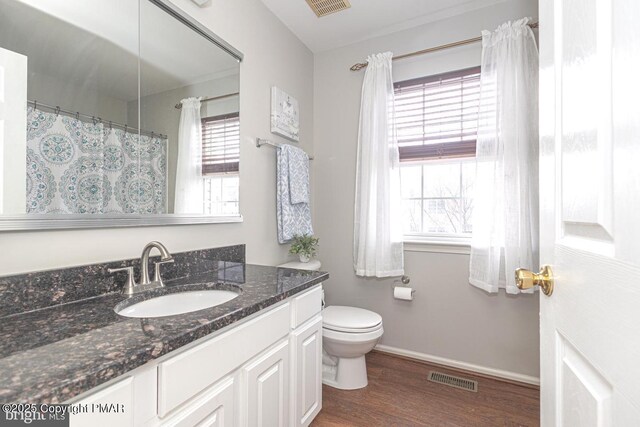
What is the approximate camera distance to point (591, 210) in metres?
0.51

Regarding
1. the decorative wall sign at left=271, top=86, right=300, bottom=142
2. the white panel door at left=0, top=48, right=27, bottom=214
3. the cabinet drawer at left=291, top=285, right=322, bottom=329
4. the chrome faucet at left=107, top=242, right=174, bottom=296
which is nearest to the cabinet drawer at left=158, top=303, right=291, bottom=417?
the cabinet drawer at left=291, top=285, right=322, bottom=329

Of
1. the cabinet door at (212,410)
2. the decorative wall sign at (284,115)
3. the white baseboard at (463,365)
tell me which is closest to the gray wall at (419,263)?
the white baseboard at (463,365)

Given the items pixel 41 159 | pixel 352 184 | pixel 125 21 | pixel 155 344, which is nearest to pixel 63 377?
pixel 155 344

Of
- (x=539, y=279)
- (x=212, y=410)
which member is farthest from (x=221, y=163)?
(x=539, y=279)

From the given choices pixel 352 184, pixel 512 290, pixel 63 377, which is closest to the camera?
pixel 63 377

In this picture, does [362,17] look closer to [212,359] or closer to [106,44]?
[106,44]

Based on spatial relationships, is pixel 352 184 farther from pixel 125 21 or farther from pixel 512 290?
pixel 125 21

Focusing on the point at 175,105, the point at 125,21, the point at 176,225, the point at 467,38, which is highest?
the point at 467,38

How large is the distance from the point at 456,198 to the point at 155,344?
2151 millimetres

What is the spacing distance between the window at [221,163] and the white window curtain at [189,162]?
0.04 m

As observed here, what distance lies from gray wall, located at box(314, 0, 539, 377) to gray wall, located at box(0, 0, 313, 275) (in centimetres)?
26

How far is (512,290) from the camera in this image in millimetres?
1874

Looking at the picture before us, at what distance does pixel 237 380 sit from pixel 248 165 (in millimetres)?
1246

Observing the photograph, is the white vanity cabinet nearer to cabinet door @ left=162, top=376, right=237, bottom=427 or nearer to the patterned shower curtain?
cabinet door @ left=162, top=376, right=237, bottom=427
